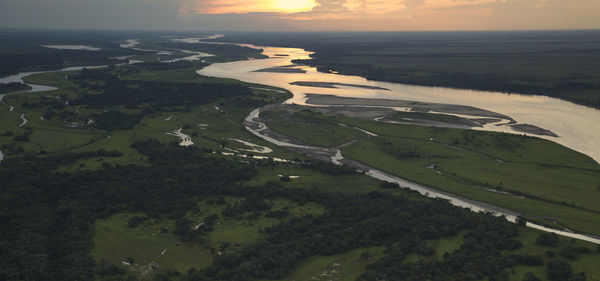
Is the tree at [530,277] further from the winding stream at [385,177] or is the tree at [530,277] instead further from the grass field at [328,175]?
the winding stream at [385,177]

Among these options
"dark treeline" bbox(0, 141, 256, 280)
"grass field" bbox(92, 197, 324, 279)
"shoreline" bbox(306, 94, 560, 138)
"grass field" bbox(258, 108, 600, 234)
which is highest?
"shoreline" bbox(306, 94, 560, 138)

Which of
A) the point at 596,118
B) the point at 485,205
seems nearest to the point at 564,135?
the point at 596,118

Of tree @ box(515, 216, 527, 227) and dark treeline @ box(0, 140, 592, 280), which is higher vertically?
tree @ box(515, 216, 527, 227)

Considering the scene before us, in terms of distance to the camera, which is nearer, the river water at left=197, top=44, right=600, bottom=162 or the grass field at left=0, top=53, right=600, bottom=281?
the grass field at left=0, top=53, right=600, bottom=281

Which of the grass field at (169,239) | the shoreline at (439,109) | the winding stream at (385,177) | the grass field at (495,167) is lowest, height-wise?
the grass field at (169,239)

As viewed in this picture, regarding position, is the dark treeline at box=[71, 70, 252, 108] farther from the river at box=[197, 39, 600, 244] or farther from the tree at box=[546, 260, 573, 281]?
the tree at box=[546, 260, 573, 281]

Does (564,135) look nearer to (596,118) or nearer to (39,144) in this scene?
(596,118)

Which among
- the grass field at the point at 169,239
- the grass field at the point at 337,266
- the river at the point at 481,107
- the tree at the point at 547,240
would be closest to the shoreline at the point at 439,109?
the river at the point at 481,107

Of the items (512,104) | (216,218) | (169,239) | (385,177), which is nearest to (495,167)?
(385,177)

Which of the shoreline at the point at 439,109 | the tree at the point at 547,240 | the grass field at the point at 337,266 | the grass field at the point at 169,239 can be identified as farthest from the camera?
the shoreline at the point at 439,109

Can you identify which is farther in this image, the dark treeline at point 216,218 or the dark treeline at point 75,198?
the dark treeline at point 75,198

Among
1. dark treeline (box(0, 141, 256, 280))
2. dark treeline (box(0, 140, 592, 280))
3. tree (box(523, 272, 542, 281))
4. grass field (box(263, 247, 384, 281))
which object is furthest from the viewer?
dark treeline (box(0, 141, 256, 280))

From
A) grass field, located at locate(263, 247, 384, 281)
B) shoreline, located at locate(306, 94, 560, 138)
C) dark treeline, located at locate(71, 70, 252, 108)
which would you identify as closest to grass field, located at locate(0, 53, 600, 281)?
grass field, located at locate(263, 247, 384, 281)
